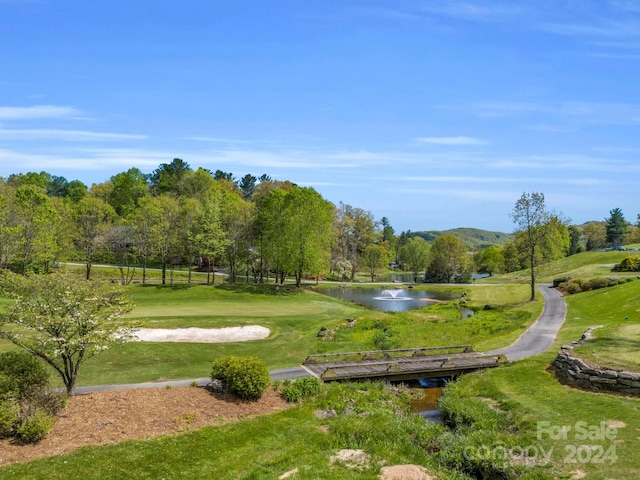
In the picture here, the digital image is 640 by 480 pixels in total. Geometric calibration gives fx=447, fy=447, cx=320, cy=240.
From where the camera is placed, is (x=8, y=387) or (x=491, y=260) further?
(x=491, y=260)

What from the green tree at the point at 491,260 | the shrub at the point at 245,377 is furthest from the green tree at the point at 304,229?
the green tree at the point at 491,260

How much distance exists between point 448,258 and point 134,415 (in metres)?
108

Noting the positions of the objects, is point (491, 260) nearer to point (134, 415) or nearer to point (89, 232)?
point (89, 232)

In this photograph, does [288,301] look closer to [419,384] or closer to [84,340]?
[419,384]

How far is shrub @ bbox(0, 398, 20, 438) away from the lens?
16.1 m

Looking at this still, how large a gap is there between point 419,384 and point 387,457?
521 inches

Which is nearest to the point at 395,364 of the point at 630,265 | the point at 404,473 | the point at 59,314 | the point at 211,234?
the point at 404,473

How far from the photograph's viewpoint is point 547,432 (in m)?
18.4

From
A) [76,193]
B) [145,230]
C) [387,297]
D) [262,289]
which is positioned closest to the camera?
[262,289]

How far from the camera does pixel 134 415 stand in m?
18.8

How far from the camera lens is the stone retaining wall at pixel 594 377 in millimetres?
21781

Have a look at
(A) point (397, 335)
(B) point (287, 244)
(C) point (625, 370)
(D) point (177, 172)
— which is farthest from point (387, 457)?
(D) point (177, 172)

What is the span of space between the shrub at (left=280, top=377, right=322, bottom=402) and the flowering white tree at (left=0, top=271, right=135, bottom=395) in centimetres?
861

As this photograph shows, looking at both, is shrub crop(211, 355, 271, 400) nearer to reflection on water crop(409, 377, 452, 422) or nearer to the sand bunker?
reflection on water crop(409, 377, 452, 422)
